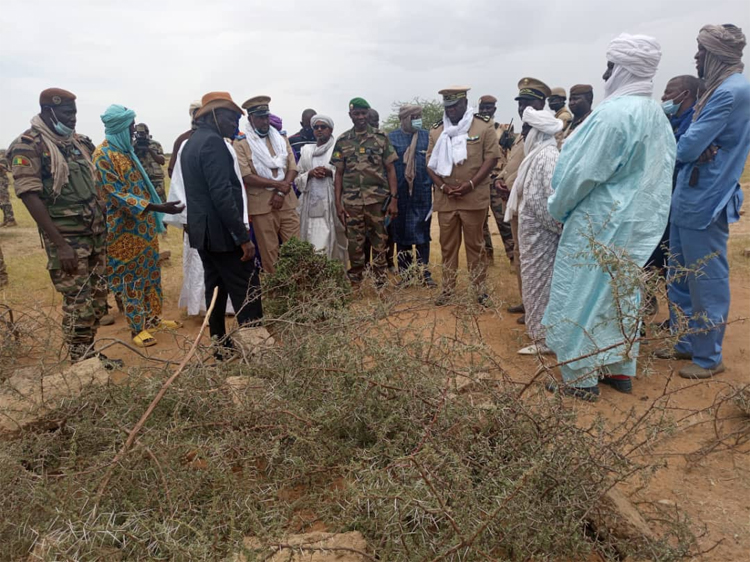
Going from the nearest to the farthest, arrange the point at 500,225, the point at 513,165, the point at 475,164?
1. the point at 475,164
2. the point at 513,165
3. the point at 500,225

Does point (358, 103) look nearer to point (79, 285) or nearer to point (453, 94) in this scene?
point (453, 94)

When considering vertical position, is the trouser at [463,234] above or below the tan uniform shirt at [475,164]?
below

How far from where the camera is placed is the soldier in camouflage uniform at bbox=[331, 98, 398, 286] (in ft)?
19.4

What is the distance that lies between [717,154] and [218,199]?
355 cm

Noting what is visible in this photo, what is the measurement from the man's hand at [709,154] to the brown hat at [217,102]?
338cm

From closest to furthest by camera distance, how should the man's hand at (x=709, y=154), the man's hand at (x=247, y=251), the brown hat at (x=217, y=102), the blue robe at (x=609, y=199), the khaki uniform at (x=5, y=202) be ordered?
the blue robe at (x=609, y=199)
the man's hand at (x=709, y=154)
the brown hat at (x=217, y=102)
the man's hand at (x=247, y=251)
the khaki uniform at (x=5, y=202)

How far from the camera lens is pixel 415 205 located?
643 cm

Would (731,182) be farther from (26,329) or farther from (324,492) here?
(26,329)

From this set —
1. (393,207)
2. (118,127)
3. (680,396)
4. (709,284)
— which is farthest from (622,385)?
(118,127)

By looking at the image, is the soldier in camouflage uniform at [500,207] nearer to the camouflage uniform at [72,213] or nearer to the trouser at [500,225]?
the trouser at [500,225]

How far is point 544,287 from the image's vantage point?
416 centimetres

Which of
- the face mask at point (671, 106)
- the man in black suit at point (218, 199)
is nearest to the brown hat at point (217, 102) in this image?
the man in black suit at point (218, 199)

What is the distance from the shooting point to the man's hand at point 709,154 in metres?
3.63

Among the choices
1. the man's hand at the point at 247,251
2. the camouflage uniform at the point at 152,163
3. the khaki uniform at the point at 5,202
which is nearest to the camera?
the man's hand at the point at 247,251
